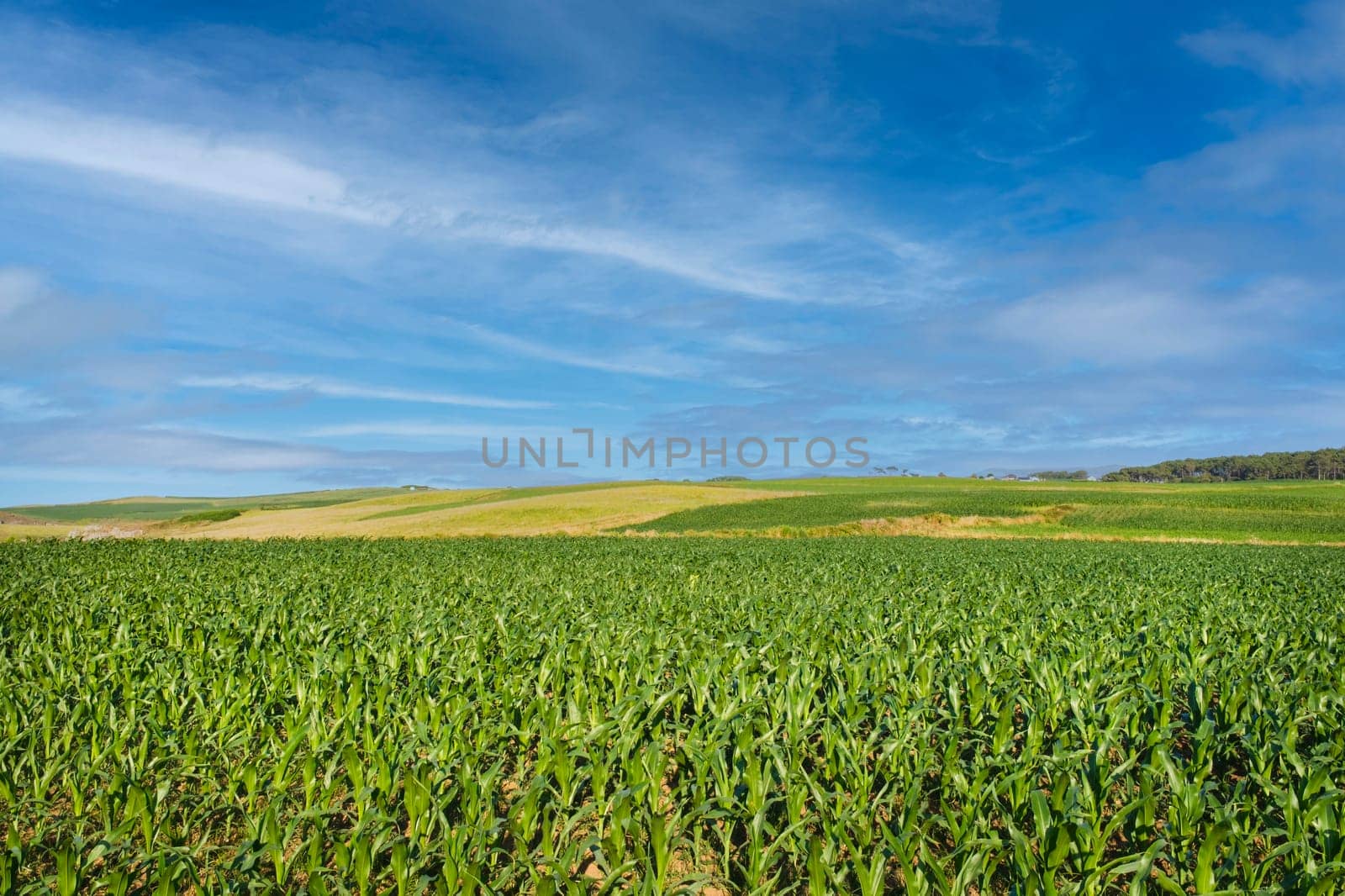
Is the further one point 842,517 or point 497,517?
point 497,517

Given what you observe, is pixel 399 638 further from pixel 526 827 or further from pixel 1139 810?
pixel 1139 810

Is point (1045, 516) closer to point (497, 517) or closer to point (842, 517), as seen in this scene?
point (842, 517)

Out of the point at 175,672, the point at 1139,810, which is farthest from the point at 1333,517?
the point at 175,672

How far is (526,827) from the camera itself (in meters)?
4.91

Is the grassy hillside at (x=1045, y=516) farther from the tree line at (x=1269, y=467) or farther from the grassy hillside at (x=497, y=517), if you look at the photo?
the tree line at (x=1269, y=467)

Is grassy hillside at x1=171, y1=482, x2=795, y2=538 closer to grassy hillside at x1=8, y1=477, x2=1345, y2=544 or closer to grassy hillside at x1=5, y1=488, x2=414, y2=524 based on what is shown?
grassy hillside at x1=8, y1=477, x2=1345, y2=544

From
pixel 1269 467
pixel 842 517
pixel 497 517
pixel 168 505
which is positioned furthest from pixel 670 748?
pixel 1269 467

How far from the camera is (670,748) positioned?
7941 millimetres

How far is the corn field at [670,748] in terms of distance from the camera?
15.1ft

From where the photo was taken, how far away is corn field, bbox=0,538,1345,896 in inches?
181

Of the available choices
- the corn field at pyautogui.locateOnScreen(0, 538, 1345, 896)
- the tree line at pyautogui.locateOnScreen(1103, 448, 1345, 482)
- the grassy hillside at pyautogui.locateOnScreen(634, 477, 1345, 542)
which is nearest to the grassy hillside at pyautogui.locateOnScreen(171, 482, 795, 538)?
the grassy hillside at pyautogui.locateOnScreen(634, 477, 1345, 542)

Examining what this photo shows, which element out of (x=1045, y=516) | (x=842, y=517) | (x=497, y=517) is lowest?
(x=1045, y=516)

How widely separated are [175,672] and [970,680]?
29.1ft

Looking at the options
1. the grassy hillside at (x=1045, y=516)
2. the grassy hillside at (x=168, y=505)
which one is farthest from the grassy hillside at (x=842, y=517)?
the grassy hillside at (x=168, y=505)
